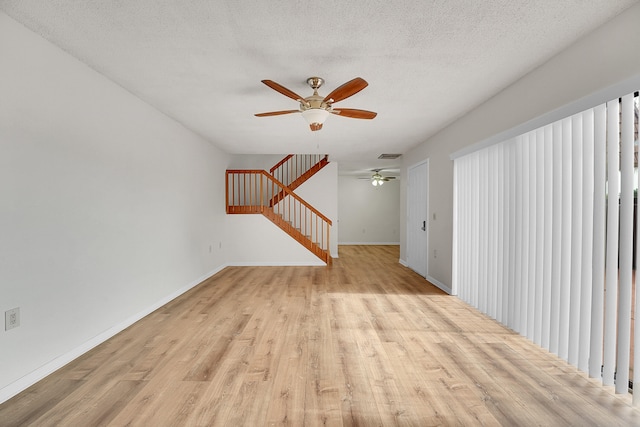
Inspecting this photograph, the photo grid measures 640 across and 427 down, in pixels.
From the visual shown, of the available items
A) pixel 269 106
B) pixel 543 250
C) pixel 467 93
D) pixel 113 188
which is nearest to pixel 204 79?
pixel 269 106

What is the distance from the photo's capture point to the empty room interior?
6.78 ft

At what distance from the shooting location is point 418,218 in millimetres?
6496

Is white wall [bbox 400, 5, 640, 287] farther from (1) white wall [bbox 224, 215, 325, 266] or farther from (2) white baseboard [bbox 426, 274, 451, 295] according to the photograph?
(1) white wall [bbox 224, 215, 325, 266]

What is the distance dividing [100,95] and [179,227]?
2.20 m

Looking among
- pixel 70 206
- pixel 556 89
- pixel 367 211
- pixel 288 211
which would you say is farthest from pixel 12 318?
pixel 367 211

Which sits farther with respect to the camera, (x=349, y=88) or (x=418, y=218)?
(x=418, y=218)

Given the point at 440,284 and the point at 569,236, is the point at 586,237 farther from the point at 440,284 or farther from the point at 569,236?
the point at 440,284

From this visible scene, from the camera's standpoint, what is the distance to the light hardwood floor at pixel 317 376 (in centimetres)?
194

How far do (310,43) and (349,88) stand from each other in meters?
0.48

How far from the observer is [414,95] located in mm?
3568

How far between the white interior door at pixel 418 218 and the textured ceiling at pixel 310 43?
2310 mm

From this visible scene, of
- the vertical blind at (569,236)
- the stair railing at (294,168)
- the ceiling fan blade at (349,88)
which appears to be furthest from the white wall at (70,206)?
the stair railing at (294,168)

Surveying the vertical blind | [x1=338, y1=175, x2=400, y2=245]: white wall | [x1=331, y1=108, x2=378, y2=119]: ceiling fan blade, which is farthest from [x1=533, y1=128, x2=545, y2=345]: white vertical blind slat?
[x1=338, y1=175, x2=400, y2=245]: white wall

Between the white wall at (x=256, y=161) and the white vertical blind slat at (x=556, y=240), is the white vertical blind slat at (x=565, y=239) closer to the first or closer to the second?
the white vertical blind slat at (x=556, y=240)
